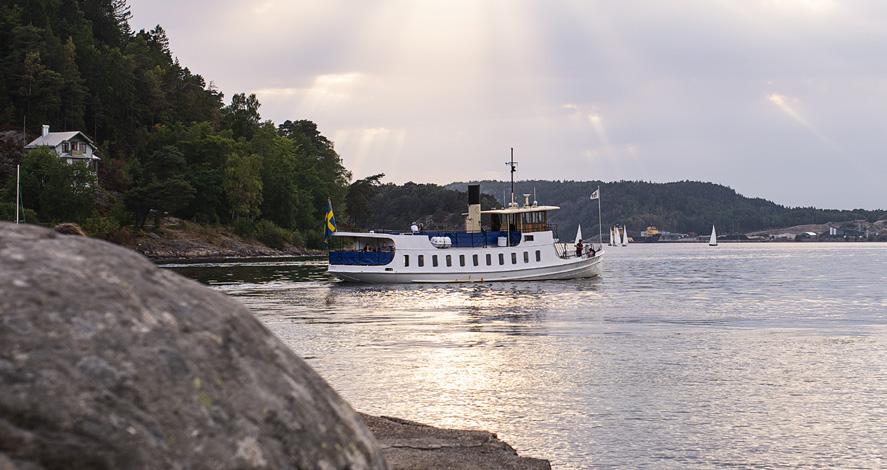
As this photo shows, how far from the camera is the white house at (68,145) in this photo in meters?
122

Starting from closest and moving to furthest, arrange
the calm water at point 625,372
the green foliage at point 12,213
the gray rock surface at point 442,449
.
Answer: the gray rock surface at point 442,449, the calm water at point 625,372, the green foliage at point 12,213

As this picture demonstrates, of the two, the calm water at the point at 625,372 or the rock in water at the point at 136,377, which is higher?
the rock in water at the point at 136,377

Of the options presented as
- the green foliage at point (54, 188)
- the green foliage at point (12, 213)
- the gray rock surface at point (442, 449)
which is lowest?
the gray rock surface at point (442, 449)

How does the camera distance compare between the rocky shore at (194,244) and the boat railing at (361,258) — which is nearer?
the boat railing at (361,258)

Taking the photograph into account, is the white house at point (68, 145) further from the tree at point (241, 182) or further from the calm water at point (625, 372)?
the calm water at point (625, 372)

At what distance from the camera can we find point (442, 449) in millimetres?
11211

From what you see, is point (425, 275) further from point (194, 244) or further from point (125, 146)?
point (125, 146)

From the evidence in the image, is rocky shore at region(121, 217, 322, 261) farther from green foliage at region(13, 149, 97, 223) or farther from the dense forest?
green foliage at region(13, 149, 97, 223)

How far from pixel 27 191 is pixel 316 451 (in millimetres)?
114193

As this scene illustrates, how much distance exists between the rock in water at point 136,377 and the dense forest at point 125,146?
10303 centimetres

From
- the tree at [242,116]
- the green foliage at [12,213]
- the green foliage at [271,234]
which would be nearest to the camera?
the green foliage at [12,213]

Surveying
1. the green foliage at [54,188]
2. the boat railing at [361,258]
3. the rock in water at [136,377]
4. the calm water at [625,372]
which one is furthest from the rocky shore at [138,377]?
the green foliage at [54,188]

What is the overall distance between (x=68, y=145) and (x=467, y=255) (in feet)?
254

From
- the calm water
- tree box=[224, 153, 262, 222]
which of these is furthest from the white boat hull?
tree box=[224, 153, 262, 222]
